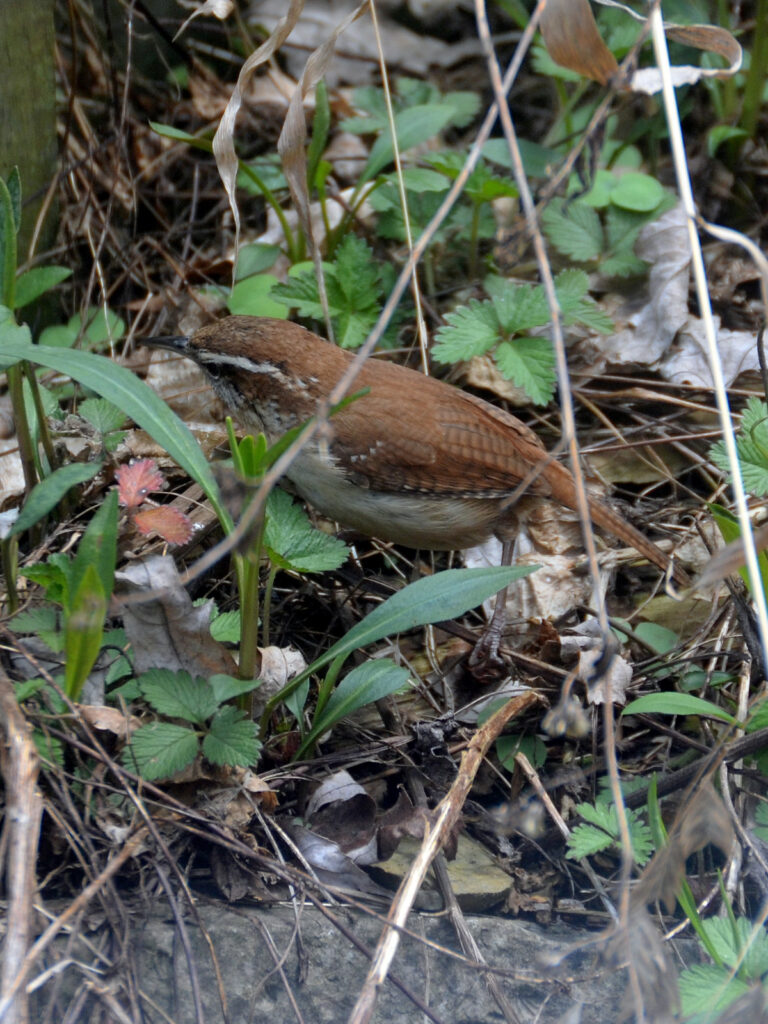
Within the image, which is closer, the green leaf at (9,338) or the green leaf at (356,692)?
the green leaf at (9,338)

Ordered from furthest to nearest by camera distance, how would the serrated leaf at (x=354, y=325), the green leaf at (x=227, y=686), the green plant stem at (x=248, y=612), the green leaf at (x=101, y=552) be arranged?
the serrated leaf at (x=354, y=325)
the green plant stem at (x=248, y=612)
the green leaf at (x=227, y=686)
the green leaf at (x=101, y=552)

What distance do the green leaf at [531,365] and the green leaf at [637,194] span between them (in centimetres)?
120

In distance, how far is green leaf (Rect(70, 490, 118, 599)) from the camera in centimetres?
226

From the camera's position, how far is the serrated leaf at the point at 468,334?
12.0 ft

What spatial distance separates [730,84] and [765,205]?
61cm

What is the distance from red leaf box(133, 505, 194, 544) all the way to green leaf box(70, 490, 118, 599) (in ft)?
0.96

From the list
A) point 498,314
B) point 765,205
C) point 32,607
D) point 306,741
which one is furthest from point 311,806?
point 765,205

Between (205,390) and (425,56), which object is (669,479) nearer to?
(205,390)

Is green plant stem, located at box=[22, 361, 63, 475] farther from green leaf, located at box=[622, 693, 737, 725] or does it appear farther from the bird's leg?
green leaf, located at box=[622, 693, 737, 725]

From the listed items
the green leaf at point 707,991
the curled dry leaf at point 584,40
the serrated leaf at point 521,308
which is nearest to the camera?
the green leaf at point 707,991

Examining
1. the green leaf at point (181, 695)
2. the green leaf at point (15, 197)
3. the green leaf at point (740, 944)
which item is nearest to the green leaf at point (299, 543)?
the green leaf at point (181, 695)

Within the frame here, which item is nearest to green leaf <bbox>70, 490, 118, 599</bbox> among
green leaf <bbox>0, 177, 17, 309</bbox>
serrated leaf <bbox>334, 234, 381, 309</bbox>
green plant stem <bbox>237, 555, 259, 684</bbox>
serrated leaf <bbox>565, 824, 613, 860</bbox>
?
green plant stem <bbox>237, 555, 259, 684</bbox>

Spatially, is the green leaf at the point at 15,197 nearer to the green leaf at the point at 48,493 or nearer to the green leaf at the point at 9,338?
the green leaf at the point at 9,338

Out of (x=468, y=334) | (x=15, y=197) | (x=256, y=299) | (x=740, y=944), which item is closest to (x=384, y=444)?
(x=468, y=334)
